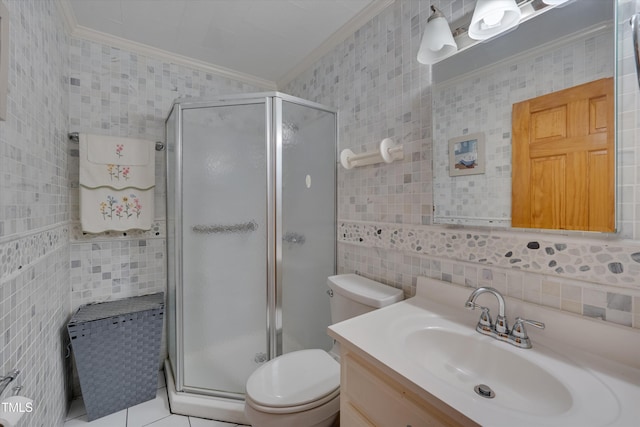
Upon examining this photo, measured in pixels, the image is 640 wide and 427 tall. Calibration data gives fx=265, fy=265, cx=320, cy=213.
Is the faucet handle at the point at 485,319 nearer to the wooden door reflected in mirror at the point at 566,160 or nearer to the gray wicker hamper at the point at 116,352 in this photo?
the wooden door reflected in mirror at the point at 566,160

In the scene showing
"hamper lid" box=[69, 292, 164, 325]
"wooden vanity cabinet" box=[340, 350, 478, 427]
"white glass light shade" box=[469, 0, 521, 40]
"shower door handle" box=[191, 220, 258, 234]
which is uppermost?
"white glass light shade" box=[469, 0, 521, 40]

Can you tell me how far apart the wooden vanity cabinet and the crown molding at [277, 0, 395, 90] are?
1.62 meters

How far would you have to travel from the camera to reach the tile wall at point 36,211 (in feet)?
2.75

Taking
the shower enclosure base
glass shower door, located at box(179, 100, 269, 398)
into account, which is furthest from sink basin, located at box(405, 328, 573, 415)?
the shower enclosure base

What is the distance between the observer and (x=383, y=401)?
702mm

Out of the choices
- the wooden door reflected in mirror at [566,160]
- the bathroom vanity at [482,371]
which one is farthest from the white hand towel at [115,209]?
the wooden door reflected in mirror at [566,160]

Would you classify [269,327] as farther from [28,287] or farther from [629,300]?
[629,300]

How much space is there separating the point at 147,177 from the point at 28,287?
36.8 inches

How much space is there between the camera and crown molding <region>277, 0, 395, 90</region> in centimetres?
139

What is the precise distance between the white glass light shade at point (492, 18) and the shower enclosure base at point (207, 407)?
2056 millimetres

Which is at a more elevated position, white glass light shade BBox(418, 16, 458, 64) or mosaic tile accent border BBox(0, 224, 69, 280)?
white glass light shade BBox(418, 16, 458, 64)

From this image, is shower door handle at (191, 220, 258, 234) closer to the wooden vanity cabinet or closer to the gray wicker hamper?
the gray wicker hamper

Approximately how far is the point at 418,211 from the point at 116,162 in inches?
71.2

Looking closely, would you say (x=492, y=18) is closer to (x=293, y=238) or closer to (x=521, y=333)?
(x=521, y=333)
